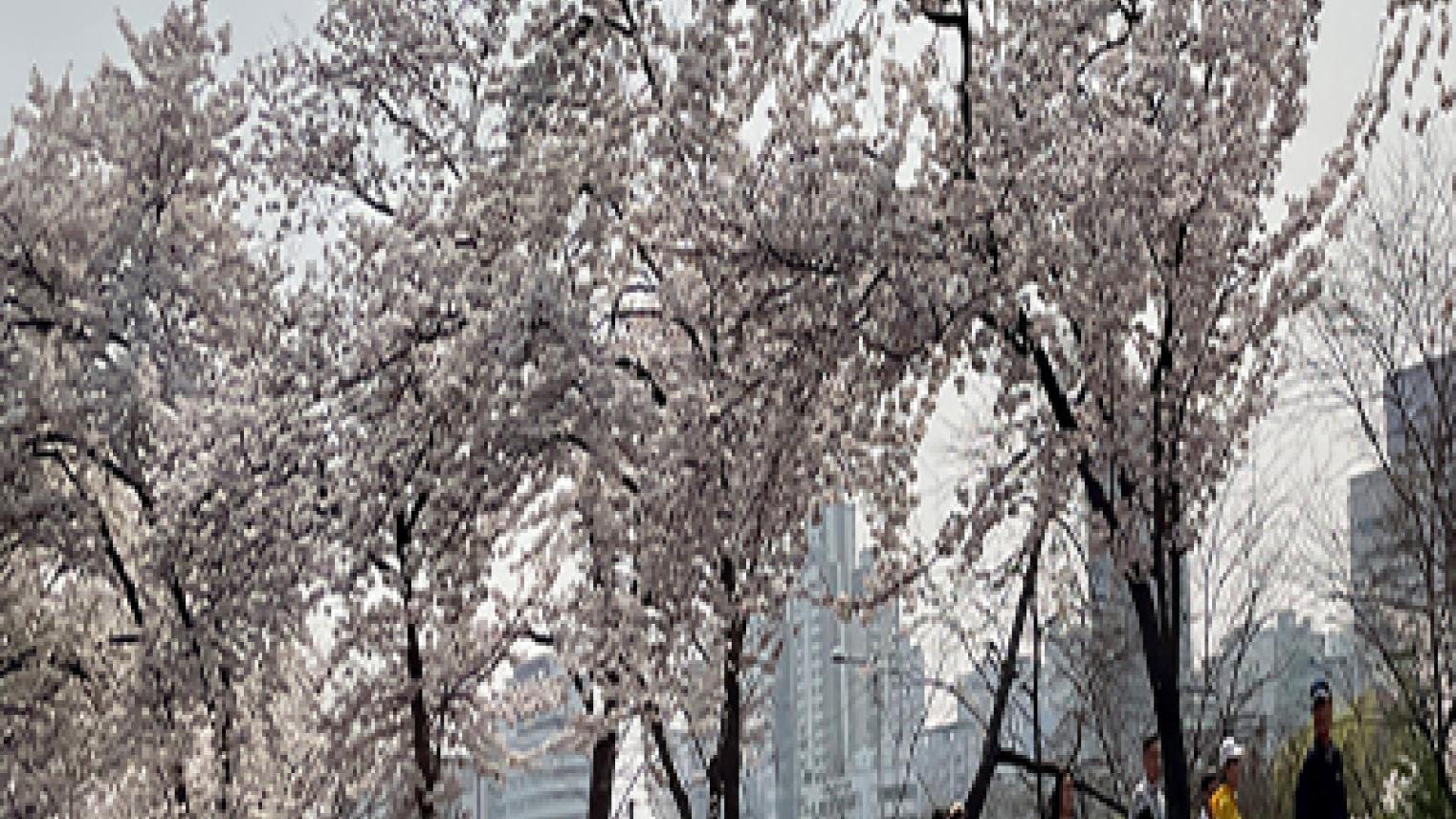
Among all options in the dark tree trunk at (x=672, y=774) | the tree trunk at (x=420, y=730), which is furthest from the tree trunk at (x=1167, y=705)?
the tree trunk at (x=420, y=730)

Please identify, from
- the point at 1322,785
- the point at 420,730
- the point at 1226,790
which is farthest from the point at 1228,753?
the point at 420,730

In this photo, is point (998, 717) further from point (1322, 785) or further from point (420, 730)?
point (1322, 785)

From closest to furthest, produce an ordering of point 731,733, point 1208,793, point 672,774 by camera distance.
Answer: point 1208,793
point 731,733
point 672,774

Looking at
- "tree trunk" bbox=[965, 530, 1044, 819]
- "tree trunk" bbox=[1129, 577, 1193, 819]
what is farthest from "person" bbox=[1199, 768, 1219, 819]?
"tree trunk" bbox=[965, 530, 1044, 819]

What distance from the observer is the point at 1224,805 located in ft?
27.7

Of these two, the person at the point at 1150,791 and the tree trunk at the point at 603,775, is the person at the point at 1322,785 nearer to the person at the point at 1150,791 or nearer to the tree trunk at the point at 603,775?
the person at the point at 1150,791

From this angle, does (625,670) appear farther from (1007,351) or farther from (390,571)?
(1007,351)

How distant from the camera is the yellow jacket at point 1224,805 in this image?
8.42 meters

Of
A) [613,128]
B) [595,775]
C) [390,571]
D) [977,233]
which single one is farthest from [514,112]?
[595,775]

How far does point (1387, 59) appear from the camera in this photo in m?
7.80

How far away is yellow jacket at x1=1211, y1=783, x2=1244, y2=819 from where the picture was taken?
27.6ft

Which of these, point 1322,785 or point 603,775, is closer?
point 1322,785

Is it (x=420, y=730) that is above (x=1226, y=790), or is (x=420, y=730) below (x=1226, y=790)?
above

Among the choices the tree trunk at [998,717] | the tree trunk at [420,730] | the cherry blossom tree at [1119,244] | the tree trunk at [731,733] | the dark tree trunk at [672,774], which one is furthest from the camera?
the tree trunk at [420,730]
